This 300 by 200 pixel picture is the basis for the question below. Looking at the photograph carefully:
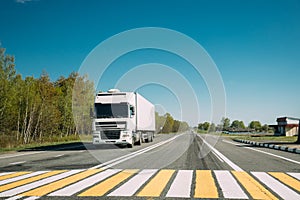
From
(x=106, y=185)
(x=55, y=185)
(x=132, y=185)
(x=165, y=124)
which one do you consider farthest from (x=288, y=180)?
(x=165, y=124)

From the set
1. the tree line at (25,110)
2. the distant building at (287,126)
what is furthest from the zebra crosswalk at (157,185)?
the distant building at (287,126)

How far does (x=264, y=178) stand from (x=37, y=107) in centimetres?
3094

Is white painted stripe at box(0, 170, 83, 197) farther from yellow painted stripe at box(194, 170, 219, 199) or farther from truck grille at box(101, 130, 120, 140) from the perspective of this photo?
truck grille at box(101, 130, 120, 140)

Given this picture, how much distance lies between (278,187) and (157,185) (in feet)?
9.12

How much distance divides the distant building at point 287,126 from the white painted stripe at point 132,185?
6727 centimetres

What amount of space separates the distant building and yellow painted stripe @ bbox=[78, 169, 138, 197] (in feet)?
222

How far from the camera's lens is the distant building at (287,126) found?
6875 centimetres

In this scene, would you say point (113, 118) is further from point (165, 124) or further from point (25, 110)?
point (165, 124)

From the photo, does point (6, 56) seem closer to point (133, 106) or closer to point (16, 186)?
point (133, 106)

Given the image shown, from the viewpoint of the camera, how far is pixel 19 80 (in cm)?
3088

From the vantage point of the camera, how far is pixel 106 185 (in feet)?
23.7

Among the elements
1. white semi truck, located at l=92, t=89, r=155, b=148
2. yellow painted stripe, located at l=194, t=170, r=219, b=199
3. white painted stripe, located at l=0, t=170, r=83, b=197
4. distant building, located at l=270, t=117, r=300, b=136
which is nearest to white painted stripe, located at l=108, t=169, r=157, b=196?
yellow painted stripe, located at l=194, t=170, r=219, b=199

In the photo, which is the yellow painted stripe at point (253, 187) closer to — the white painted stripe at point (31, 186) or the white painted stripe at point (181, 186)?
the white painted stripe at point (181, 186)

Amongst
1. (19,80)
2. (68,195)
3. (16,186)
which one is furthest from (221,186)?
(19,80)
